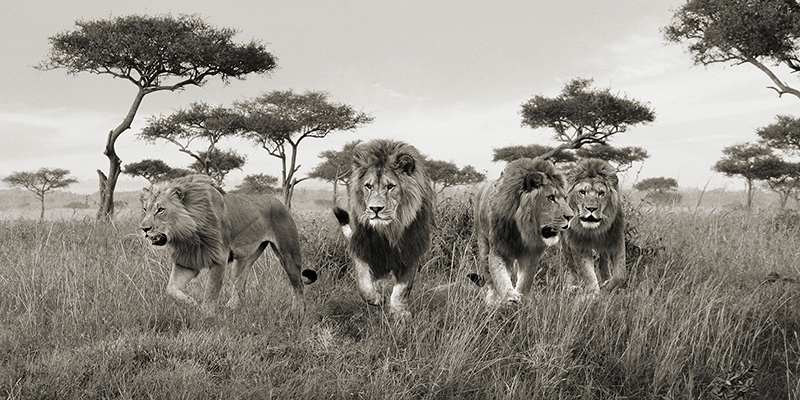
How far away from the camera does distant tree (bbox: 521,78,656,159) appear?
84.2ft

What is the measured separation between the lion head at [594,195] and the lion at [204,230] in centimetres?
230

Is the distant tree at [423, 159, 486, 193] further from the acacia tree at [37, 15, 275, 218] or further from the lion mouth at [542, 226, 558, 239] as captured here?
the lion mouth at [542, 226, 558, 239]

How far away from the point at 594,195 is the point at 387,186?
6.19ft

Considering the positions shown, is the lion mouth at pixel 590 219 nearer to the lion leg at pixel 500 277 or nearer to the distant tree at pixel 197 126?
the lion leg at pixel 500 277

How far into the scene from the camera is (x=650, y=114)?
86.8 feet

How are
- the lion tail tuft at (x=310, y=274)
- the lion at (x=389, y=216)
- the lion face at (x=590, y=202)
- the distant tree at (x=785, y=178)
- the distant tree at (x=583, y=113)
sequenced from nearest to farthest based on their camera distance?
the lion at (x=389, y=216)
the lion face at (x=590, y=202)
the lion tail tuft at (x=310, y=274)
the distant tree at (x=583, y=113)
the distant tree at (x=785, y=178)

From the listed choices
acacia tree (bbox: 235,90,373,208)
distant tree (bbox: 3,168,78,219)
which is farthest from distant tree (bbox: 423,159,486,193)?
distant tree (bbox: 3,168,78,219)

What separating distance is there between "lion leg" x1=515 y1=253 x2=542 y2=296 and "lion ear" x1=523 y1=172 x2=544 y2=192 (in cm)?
56

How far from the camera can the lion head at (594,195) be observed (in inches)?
193

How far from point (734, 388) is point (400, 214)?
234cm

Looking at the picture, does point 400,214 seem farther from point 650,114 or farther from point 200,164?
point 200,164

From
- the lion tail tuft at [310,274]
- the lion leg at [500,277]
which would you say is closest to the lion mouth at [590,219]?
the lion leg at [500,277]

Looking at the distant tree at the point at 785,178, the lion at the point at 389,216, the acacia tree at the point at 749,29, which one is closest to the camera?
the lion at the point at 389,216

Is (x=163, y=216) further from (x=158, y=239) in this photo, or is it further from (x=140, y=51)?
(x=140, y=51)
